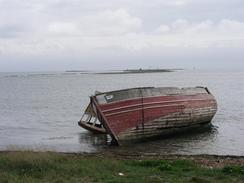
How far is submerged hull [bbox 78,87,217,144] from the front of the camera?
21094 millimetres

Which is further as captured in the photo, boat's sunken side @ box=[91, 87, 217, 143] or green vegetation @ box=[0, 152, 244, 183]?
boat's sunken side @ box=[91, 87, 217, 143]

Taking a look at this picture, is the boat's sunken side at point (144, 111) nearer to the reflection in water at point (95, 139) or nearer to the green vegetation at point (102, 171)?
the reflection in water at point (95, 139)

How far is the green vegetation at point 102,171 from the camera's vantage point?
10.1 meters

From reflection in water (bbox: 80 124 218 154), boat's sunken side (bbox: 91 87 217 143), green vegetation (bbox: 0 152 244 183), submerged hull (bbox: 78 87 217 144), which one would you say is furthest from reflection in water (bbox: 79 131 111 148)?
green vegetation (bbox: 0 152 244 183)

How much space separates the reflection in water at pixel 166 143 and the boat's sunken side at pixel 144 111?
47 centimetres

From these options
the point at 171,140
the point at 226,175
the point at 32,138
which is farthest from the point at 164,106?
the point at 226,175

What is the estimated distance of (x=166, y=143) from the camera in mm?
22031

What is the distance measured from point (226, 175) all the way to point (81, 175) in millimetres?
3539

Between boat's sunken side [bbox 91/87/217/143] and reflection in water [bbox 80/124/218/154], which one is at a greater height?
boat's sunken side [bbox 91/87/217/143]

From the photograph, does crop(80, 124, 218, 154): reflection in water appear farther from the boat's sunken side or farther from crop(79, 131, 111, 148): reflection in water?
the boat's sunken side

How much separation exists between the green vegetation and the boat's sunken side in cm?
858

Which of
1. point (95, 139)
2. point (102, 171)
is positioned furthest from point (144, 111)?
point (102, 171)

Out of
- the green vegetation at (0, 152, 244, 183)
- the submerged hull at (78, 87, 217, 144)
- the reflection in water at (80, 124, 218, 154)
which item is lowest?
the reflection in water at (80, 124, 218, 154)

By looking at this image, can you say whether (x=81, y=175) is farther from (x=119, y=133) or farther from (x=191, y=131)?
(x=191, y=131)
